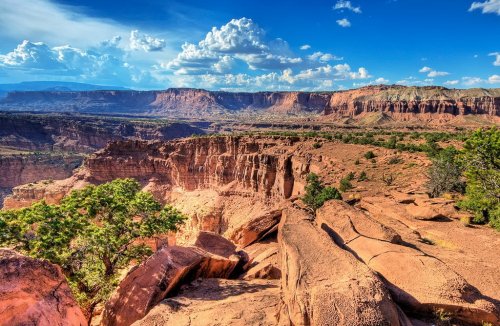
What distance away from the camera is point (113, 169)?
237ft

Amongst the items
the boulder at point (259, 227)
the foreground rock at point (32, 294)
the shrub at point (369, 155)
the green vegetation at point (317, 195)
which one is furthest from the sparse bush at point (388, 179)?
the foreground rock at point (32, 294)

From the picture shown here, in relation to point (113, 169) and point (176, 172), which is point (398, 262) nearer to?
point (176, 172)

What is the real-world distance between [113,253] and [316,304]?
12377 millimetres

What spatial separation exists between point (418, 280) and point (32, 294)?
13224 mm

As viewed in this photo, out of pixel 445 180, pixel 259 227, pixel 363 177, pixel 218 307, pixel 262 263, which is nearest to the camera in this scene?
pixel 218 307

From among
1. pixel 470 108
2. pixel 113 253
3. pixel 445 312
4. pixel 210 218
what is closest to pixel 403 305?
pixel 445 312

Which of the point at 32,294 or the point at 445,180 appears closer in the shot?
the point at 32,294

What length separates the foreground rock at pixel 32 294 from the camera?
10.7 metres

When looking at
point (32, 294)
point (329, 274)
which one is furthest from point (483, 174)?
point (32, 294)

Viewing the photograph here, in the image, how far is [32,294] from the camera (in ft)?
37.1

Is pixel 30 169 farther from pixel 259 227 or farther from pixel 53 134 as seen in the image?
pixel 259 227

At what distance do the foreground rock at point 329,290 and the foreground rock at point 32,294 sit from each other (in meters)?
7.85

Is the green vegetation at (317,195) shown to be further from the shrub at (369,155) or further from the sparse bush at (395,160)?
the shrub at (369,155)

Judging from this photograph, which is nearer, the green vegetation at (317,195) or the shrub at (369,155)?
the green vegetation at (317,195)
